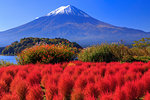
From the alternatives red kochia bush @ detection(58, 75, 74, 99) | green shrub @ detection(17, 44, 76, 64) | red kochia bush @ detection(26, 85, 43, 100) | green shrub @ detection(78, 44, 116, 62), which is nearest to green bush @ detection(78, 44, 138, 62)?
green shrub @ detection(78, 44, 116, 62)

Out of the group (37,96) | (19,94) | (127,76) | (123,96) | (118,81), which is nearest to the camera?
(123,96)

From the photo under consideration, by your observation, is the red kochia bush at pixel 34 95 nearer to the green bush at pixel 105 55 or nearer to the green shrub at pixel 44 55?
the green shrub at pixel 44 55

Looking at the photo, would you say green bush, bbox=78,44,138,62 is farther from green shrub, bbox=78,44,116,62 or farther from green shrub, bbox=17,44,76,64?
green shrub, bbox=17,44,76,64

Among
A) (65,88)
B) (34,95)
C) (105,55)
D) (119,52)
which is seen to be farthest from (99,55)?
(34,95)

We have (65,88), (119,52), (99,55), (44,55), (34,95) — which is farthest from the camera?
(119,52)

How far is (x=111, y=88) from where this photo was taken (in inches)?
118

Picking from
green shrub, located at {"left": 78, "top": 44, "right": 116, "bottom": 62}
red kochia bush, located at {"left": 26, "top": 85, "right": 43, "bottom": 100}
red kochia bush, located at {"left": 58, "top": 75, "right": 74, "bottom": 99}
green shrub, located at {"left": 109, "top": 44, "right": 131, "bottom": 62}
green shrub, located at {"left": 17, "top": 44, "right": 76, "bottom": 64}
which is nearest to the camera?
red kochia bush, located at {"left": 26, "top": 85, "right": 43, "bottom": 100}

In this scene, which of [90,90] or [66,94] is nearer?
[90,90]

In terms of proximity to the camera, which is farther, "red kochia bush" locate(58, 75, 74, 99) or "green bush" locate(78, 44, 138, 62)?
"green bush" locate(78, 44, 138, 62)

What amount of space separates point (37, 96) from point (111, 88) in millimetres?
1282

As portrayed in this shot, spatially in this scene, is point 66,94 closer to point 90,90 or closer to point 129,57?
point 90,90

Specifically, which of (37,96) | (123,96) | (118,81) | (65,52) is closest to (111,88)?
(118,81)

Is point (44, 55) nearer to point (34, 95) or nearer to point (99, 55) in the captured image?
point (99, 55)

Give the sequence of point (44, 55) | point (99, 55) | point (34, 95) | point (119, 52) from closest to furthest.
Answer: point (34, 95), point (44, 55), point (99, 55), point (119, 52)
